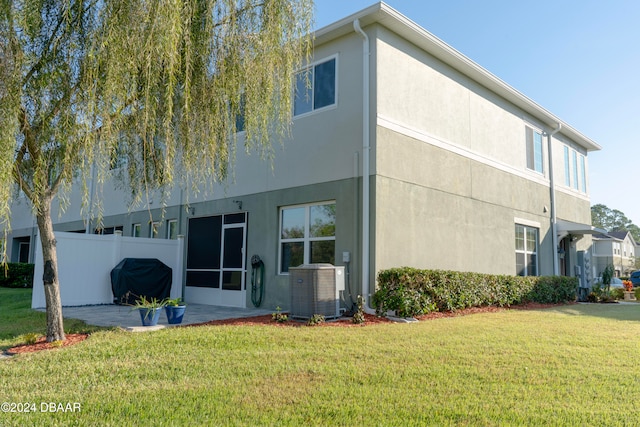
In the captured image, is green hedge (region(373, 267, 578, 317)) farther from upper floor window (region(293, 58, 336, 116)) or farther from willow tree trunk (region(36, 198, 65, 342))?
willow tree trunk (region(36, 198, 65, 342))

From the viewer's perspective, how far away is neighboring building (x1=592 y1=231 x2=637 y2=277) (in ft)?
150

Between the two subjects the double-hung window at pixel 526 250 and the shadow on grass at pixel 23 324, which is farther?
the double-hung window at pixel 526 250

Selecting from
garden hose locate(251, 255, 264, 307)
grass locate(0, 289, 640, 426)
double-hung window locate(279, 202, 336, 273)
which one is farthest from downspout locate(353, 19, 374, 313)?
garden hose locate(251, 255, 264, 307)

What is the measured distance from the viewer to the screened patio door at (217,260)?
1250 centimetres

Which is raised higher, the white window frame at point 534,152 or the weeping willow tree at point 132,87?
the white window frame at point 534,152

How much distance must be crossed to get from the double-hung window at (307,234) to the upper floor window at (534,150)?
8881 millimetres

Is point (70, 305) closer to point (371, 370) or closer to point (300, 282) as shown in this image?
point (300, 282)

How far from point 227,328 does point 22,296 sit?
34.0 ft

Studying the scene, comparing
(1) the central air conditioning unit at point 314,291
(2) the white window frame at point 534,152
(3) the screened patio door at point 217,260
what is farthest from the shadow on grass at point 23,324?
(2) the white window frame at point 534,152

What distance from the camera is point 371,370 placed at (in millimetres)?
5184

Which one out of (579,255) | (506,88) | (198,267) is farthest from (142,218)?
(579,255)

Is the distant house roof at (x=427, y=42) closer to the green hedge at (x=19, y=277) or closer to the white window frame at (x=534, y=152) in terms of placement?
the white window frame at (x=534, y=152)

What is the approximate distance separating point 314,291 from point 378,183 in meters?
2.73

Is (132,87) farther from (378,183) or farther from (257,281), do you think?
(257,281)
